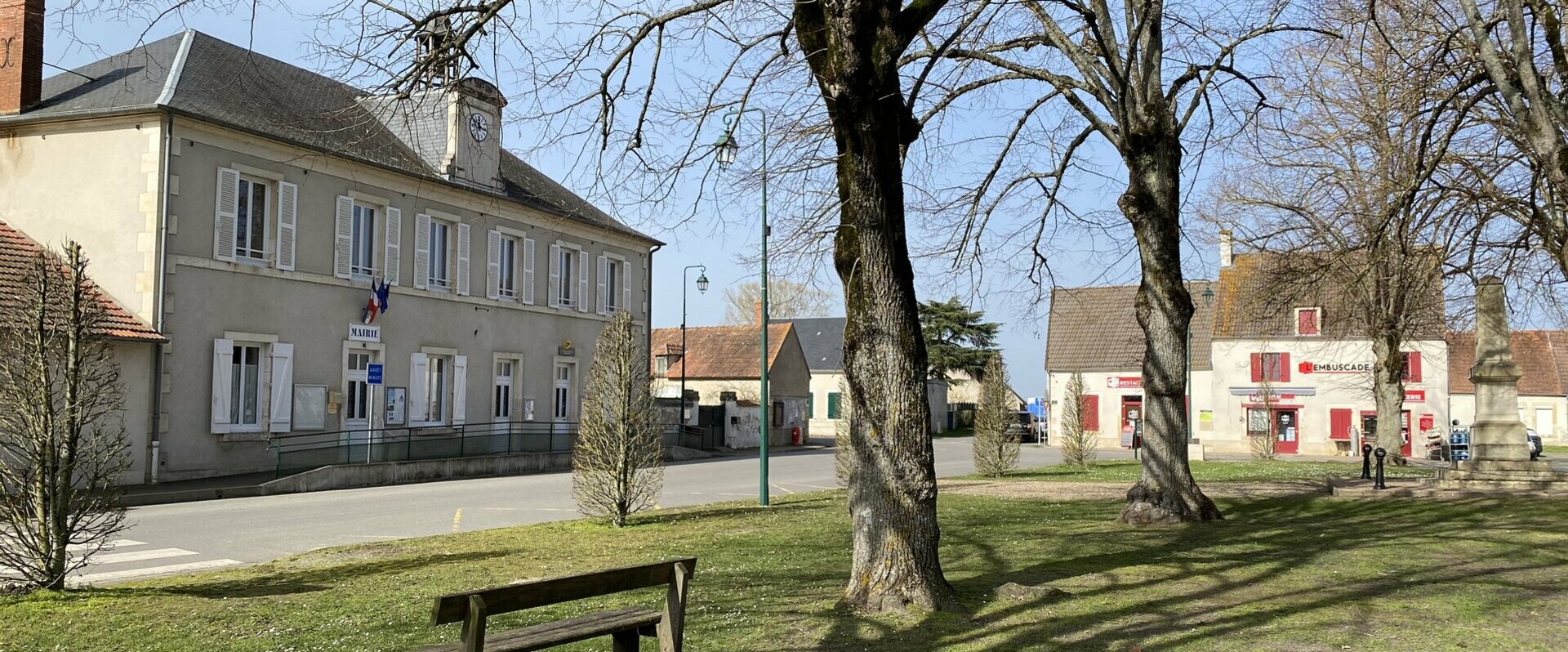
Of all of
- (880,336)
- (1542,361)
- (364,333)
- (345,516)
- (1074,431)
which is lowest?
(345,516)

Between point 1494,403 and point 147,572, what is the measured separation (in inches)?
754

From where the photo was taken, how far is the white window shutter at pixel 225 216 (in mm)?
22141

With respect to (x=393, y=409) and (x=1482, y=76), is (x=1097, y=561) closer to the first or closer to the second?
(x=1482, y=76)

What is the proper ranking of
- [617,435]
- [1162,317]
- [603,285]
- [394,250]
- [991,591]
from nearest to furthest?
[991,591] < [1162,317] < [617,435] < [394,250] < [603,285]

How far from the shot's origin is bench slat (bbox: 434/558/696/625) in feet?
15.1

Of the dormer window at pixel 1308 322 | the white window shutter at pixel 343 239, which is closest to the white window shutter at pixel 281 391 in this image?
the white window shutter at pixel 343 239

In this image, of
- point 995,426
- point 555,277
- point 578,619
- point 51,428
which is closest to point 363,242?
point 555,277

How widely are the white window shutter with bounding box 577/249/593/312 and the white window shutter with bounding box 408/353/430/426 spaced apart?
6.87 meters

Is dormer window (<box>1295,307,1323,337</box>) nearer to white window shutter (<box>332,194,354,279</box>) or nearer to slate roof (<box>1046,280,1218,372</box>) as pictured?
slate roof (<box>1046,280,1218,372</box>)

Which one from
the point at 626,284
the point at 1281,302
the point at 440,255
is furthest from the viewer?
the point at 626,284

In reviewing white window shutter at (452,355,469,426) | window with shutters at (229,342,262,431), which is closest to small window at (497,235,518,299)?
white window shutter at (452,355,469,426)

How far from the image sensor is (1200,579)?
27.7ft

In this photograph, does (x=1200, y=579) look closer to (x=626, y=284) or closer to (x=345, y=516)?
(x=345, y=516)

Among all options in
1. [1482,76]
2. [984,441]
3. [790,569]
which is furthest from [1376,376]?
[790,569]
